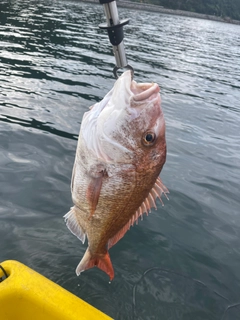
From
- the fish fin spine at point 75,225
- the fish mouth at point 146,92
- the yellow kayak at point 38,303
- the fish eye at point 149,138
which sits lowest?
the yellow kayak at point 38,303

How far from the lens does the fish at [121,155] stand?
236 cm

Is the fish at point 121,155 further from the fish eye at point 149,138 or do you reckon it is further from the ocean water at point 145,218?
the ocean water at point 145,218

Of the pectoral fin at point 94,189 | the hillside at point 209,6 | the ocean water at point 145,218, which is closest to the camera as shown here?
the pectoral fin at point 94,189

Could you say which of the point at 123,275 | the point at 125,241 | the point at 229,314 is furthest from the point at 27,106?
the point at 229,314

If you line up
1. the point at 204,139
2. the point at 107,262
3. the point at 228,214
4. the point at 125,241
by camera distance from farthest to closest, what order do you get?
the point at 204,139, the point at 228,214, the point at 125,241, the point at 107,262

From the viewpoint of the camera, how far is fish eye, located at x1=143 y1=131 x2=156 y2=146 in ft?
7.82

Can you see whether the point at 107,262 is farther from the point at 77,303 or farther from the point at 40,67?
the point at 40,67

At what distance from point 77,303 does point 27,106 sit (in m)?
7.89

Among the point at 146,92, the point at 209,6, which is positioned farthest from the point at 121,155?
the point at 209,6

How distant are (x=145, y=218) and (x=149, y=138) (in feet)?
12.4

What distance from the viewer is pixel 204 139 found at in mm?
9914

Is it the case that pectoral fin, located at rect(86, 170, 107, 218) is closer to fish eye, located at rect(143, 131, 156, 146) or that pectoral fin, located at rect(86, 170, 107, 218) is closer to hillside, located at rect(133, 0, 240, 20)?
fish eye, located at rect(143, 131, 156, 146)

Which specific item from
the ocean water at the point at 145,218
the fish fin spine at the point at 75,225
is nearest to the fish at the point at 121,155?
the fish fin spine at the point at 75,225

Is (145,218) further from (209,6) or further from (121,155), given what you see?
(209,6)
